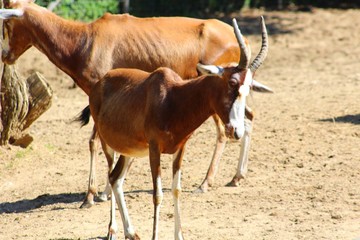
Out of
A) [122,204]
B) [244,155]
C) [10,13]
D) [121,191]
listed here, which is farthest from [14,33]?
[244,155]

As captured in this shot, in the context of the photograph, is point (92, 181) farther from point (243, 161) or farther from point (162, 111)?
point (162, 111)

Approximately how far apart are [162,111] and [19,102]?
4297 mm

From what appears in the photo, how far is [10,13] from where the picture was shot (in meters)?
10.2

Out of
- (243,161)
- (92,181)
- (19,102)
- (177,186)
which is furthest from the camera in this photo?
(19,102)

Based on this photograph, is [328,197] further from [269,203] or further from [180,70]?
[180,70]

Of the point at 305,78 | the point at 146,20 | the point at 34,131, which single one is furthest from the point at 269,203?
the point at 305,78

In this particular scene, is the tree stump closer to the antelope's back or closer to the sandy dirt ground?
the sandy dirt ground

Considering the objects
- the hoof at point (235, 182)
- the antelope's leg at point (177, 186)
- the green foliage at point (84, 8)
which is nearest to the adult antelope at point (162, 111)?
the antelope's leg at point (177, 186)

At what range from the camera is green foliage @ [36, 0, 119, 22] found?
1986cm

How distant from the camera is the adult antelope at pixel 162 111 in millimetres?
7773

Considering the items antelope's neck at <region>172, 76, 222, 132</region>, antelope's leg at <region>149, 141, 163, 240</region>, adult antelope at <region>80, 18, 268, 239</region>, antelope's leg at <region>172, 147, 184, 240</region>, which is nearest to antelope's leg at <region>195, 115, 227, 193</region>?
adult antelope at <region>80, 18, 268, 239</region>

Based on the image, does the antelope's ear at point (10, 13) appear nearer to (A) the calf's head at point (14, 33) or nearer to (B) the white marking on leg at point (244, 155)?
(A) the calf's head at point (14, 33)

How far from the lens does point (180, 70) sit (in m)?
10.7

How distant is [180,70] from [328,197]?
7.93 feet
